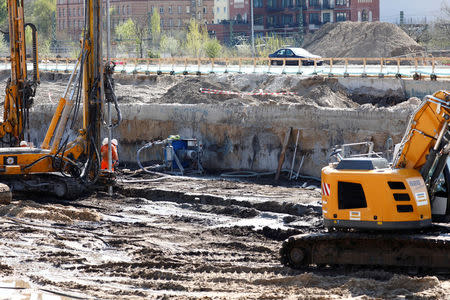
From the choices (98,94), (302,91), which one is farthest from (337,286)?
(302,91)

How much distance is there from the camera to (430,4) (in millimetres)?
89562

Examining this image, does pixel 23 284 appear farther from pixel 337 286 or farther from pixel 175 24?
pixel 175 24

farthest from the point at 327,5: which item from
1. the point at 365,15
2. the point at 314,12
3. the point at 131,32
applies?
the point at 131,32

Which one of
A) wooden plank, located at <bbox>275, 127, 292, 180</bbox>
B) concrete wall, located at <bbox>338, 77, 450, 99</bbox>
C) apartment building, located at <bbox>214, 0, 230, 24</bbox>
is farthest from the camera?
apartment building, located at <bbox>214, 0, 230, 24</bbox>

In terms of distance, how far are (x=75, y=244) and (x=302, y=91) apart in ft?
63.5

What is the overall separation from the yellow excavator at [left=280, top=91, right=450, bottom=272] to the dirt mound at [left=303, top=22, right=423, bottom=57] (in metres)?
39.6

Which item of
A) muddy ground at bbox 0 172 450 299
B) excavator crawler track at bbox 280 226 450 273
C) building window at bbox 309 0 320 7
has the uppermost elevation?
building window at bbox 309 0 320 7

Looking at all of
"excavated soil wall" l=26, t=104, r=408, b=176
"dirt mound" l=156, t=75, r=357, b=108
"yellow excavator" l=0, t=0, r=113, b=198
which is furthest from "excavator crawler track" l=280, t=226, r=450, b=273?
"dirt mound" l=156, t=75, r=357, b=108

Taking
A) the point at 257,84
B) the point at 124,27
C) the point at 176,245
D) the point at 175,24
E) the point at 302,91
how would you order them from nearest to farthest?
the point at 176,245 → the point at 302,91 → the point at 257,84 → the point at 124,27 → the point at 175,24

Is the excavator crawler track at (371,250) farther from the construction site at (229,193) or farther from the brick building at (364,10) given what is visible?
the brick building at (364,10)

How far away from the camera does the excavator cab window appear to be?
11141 millimetres

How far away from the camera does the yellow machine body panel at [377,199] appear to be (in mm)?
10836

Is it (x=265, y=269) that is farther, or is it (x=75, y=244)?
(x=75, y=244)

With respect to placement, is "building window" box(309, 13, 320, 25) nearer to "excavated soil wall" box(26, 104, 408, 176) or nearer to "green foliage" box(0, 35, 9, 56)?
"green foliage" box(0, 35, 9, 56)
